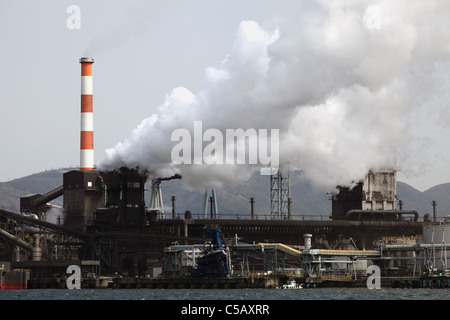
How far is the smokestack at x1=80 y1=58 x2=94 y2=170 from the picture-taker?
6708 inches

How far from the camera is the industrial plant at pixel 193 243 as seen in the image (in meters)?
148

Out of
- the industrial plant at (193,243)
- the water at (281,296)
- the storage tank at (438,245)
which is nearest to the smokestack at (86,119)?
the industrial plant at (193,243)

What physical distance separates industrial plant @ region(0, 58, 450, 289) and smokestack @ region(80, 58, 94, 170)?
16cm

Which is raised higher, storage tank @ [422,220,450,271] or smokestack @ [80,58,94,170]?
smokestack @ [80,58,94,170]

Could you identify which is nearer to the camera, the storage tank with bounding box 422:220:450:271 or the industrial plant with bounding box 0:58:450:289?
the storage tank with bounding box 422:220:450:271

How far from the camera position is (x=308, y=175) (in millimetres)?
164125

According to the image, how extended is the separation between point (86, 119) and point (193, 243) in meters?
26.1
